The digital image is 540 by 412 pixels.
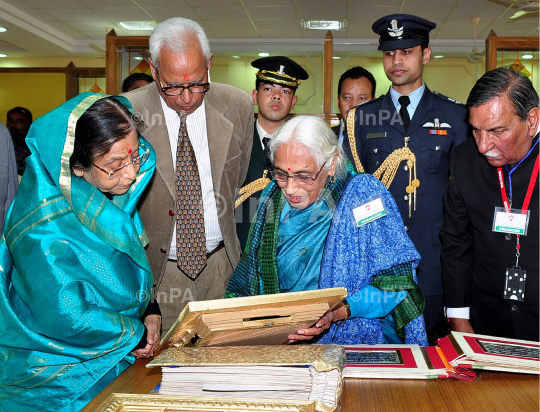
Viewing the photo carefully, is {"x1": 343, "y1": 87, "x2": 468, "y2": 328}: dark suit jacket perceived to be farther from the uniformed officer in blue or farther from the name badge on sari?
the name badge on sari

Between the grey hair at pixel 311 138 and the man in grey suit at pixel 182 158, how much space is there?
0.59 meters

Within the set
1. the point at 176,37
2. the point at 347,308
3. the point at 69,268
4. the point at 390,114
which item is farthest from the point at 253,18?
the point at 69,268

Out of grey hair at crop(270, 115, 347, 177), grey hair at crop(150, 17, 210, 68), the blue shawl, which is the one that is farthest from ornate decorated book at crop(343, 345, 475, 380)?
grey hair at crop(150, 17, 210, 68)

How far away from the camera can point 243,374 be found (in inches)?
51.1

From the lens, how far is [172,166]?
2.59 meters

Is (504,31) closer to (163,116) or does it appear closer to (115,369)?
(163,116)

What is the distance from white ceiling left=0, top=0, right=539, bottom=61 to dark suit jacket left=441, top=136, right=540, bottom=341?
5.30 meters

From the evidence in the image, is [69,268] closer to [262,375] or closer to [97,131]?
[97,131]

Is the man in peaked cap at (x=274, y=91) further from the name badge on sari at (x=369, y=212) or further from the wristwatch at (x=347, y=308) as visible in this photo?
the wristwatch at (x=347, y=308)

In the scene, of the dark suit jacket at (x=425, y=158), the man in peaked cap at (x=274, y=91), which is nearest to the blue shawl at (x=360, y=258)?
the dark suit jacket at (x=425, y=158)

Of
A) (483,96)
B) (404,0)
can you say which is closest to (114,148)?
(483,96)

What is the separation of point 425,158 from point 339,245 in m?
1.07

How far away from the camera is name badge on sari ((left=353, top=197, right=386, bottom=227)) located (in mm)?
2047

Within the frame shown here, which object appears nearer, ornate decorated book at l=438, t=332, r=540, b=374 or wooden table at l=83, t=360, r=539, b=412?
wooden table at l=83, t=360, r=539, b=412
